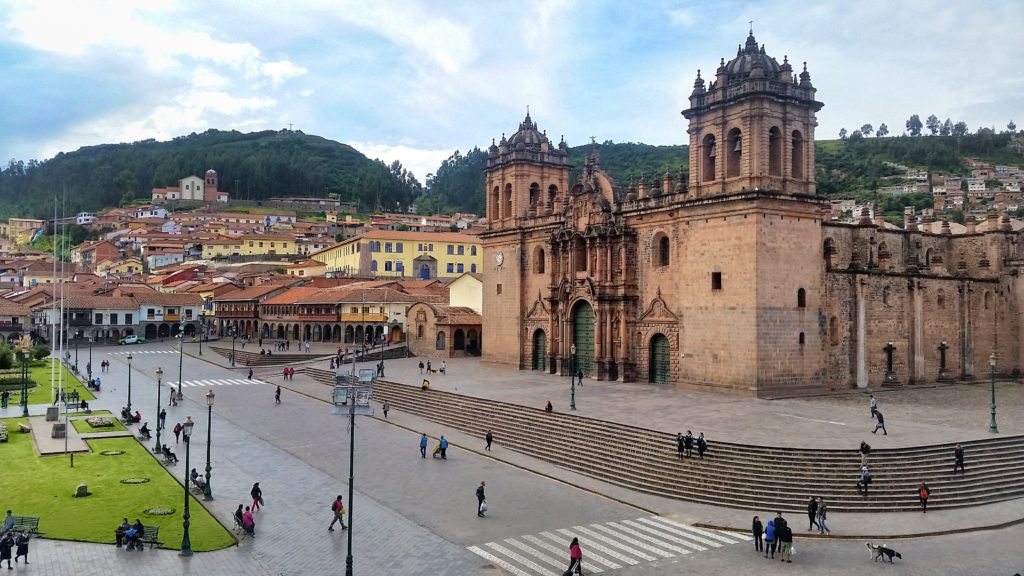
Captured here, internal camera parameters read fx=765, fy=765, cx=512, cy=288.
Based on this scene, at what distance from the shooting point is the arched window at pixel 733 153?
37500 mm

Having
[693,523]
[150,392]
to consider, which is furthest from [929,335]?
[150,392]

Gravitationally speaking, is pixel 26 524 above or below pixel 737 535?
above

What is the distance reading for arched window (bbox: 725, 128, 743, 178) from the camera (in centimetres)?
3750

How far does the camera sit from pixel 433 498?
23062 millimetres

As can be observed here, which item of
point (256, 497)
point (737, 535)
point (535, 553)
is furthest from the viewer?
point (256, 497)

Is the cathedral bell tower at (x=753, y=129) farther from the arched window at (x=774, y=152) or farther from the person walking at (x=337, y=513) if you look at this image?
the person walking at (x=337, y=513)

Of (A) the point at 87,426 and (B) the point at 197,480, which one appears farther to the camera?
(A) the point at 87,426

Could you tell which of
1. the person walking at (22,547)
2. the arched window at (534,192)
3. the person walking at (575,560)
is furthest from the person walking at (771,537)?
the arched window at (534,192)

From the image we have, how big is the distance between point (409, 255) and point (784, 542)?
78.7m

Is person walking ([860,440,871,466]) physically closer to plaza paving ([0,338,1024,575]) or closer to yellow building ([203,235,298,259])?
plaza paving ([0,338,1024,575])

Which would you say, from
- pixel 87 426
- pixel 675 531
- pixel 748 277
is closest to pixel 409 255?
pixel 87 426

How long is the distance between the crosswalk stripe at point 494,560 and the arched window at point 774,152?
25285mm

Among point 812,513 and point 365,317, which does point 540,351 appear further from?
point 812,513

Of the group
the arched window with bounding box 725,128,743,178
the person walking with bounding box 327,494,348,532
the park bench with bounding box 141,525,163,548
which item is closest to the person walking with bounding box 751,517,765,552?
the person walking with bounding box 327,494,348,532
